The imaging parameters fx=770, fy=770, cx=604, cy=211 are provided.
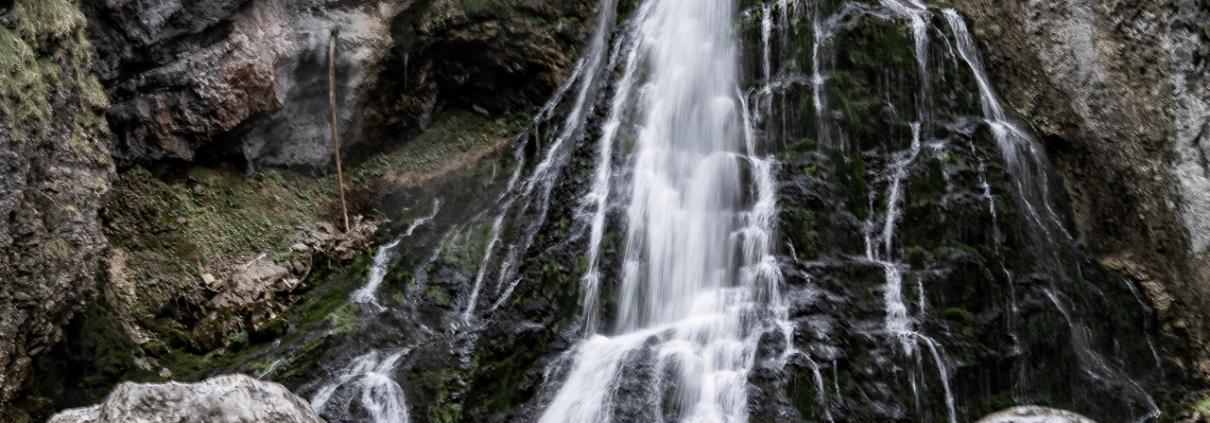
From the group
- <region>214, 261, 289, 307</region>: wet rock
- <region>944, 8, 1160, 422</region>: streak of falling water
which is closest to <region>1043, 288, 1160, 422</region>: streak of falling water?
<region>944, 8, 1160, 422</region>: streak of falling water

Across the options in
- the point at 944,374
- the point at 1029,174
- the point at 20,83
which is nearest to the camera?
the point at 20,83

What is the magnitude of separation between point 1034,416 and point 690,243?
3.61 metres

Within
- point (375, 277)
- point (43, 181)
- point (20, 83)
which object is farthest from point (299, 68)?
point (43, 181)

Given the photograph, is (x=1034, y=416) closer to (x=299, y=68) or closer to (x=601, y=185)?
(x=601, y=185)

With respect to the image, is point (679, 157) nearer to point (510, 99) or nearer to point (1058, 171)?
point (510, 99)

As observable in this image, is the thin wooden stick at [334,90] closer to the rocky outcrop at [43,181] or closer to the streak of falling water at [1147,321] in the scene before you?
the rocky outcrop at [43,181]

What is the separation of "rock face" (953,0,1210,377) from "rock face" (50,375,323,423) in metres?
8.75

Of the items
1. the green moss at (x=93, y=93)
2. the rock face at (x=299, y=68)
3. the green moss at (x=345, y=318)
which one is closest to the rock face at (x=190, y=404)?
the green moss at (x=345, y=318)

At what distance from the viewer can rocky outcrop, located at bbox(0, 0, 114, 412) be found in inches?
264

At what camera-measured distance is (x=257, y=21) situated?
10.3 metres

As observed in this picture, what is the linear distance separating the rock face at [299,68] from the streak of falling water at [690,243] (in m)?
2.24

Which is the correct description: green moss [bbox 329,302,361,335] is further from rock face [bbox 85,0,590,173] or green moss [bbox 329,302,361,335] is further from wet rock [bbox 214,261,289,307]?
rock face [bbox 85,0,590,173]

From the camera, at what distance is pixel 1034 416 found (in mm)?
6383

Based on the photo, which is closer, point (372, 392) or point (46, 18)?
point (372, 392)
